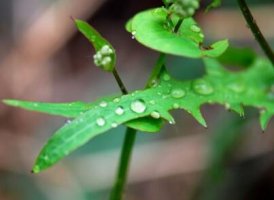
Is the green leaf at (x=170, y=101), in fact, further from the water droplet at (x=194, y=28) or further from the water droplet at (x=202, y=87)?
the water droplet at (x=194, y=28)

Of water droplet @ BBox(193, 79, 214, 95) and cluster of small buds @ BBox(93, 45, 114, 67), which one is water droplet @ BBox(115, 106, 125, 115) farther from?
water droplet @ BBox(193, 79, 214, 95)

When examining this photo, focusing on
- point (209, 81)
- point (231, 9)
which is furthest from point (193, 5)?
point (231, 9)

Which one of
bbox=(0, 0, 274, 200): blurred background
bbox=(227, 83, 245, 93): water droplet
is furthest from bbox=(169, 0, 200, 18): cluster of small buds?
bbox=(0, 0, 274, 200): blurred background

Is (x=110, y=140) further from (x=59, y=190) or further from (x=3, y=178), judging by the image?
(x=3, y=178)

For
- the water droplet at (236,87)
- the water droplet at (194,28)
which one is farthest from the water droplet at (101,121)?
the water droplet at (236,87)

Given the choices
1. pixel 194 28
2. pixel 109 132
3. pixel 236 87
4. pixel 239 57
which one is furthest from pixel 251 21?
pixel 109 132

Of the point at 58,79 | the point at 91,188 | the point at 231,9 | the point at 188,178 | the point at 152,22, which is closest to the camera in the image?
the point at 152,22

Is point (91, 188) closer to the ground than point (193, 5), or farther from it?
closer to the ground

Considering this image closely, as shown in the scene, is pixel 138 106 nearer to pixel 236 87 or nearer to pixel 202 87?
pixel 202 87
